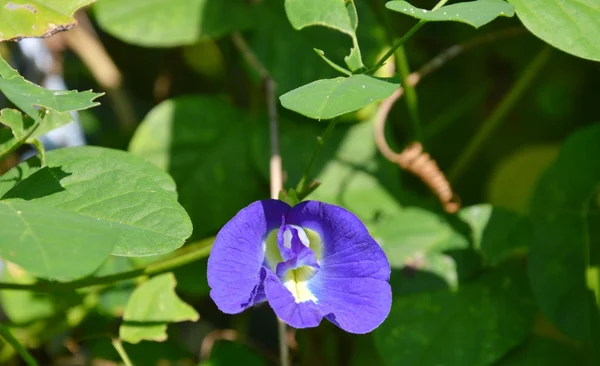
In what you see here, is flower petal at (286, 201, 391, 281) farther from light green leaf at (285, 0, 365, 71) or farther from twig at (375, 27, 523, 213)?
twig at (375, 27, 523, 213)

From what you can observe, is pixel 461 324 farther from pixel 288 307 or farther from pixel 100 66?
pixel 100 66

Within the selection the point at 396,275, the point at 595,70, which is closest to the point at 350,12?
the point at 396,275

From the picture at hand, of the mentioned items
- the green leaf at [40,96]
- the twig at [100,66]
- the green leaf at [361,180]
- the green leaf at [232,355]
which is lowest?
the green leaf at [232,355]

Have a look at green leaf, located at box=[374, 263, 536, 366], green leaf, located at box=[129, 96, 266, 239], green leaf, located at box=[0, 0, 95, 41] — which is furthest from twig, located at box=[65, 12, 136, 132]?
green leaf, located at box=[374, 263, 536, 366]

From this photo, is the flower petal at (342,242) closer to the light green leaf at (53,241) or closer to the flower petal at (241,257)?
the flower petal at (241,257)

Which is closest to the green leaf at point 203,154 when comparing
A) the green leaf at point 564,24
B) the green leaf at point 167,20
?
the green leaf at point 167,20

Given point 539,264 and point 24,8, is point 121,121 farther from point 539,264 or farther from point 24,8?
point 539,264
